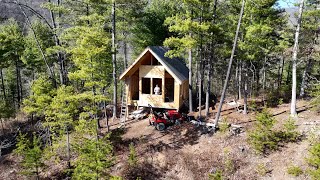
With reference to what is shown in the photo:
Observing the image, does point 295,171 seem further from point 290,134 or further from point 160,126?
point 160,126

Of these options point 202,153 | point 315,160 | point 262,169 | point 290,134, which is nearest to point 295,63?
point 290,134

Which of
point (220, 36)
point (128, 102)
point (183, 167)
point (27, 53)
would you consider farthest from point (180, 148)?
point (27, 53)

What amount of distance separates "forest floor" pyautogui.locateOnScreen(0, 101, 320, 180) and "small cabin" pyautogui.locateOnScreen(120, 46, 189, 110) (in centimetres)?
226

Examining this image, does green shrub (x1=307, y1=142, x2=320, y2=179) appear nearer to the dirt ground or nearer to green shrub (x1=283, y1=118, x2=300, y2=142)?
the dirt ground

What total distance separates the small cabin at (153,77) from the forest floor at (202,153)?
2.26 m

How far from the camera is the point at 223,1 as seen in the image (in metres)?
18.5

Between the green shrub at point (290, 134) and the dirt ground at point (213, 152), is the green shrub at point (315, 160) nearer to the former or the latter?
the dirt ground at point (213, 152)

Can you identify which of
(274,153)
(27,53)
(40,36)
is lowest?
(274,153)

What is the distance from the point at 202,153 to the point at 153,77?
7.05 metres

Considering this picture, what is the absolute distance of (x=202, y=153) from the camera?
49.9 ft

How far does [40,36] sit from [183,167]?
19736mm

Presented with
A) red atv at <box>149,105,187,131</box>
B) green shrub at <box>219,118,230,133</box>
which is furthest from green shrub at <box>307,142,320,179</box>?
red atv at <box>149,105,187,131</box>

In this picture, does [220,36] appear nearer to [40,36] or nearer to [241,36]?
[241,36]

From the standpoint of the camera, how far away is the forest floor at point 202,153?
44.5ft
